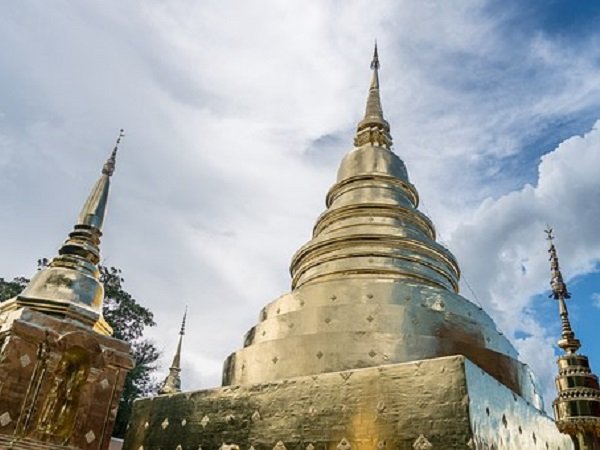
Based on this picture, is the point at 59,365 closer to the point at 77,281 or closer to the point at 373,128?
the point at 77,281

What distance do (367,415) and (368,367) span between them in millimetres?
746

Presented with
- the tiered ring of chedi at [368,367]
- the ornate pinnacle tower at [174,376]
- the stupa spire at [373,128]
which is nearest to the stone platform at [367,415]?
the tiered ring of chedi at [368,367]

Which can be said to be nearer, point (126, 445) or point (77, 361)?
point (77, 361)

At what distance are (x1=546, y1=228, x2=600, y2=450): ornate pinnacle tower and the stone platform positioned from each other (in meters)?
0.33

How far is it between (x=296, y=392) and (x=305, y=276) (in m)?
3.01

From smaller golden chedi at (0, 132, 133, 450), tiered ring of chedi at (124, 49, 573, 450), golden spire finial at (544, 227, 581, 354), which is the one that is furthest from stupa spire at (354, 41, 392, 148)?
smaller golden chedi at (0, 132, 133, 450)

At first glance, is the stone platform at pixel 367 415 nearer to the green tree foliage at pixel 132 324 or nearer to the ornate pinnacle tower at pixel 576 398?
the ornate pinnacle tower at pixel 576 398

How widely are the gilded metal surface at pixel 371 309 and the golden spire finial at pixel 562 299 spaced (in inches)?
29.1

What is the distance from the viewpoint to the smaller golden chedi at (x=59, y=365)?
5480 mm

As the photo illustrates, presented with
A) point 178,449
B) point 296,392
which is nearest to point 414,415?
point 296,392

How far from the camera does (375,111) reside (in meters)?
11.9

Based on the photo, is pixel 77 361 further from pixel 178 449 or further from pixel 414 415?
pixel 414 415

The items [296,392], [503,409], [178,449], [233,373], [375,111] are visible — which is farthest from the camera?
[375,111]

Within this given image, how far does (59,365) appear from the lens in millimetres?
5875
